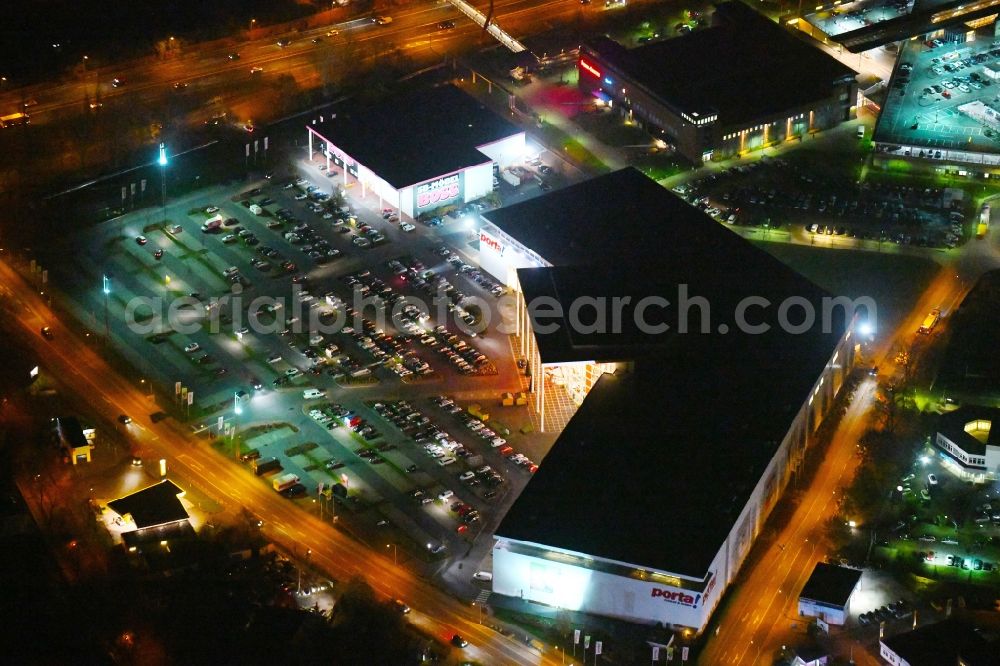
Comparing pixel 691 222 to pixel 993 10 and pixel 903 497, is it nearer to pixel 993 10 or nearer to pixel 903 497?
pixel 903 497

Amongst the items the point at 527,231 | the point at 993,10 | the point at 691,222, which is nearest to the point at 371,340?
the point at 527,231

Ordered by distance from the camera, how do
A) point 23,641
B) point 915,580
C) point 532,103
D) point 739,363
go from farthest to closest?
point 532,103 → point 739,363 → point 915,580 → point 23,641

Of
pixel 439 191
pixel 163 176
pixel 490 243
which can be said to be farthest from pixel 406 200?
pixel 163 176

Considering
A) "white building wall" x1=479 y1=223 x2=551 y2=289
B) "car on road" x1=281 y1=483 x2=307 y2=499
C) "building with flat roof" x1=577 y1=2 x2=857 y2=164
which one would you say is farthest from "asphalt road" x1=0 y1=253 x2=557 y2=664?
"building with flat roof" x1=577 y1=2 x2=857 y2=164

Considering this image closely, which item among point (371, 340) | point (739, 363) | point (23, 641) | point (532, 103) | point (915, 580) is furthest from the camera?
point (532, 103)

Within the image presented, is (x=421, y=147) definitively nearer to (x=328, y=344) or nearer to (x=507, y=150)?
(x=507, y=150)

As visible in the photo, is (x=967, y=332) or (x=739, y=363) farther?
(x=967, y=332)
